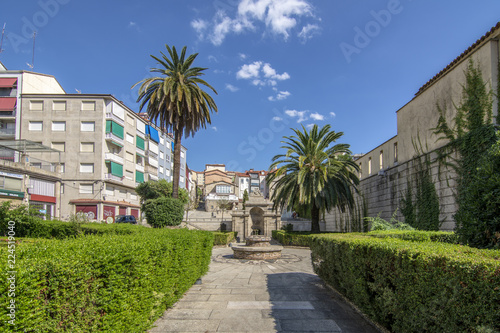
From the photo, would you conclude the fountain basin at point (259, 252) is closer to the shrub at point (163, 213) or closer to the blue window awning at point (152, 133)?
the shrub at point (163, 213)

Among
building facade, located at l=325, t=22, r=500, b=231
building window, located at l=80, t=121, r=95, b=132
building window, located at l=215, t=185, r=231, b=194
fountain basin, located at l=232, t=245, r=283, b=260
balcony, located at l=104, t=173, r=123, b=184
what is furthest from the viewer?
building window, located at l=215, t=185, r=231, b=194

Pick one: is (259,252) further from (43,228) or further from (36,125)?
(36,125)

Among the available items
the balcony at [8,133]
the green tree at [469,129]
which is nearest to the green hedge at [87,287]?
the green tree at [469,129]

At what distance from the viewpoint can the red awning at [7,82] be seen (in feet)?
124

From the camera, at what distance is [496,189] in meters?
5.24

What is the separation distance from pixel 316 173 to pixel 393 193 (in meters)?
4.84

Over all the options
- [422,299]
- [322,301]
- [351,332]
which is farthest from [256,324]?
[422,299]

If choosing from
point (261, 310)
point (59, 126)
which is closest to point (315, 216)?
point (261, 310)

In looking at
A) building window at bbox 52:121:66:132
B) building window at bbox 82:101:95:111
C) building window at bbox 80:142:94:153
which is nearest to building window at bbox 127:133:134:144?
building window at bbox 80:142:94:153

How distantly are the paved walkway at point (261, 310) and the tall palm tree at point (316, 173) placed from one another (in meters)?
12.1

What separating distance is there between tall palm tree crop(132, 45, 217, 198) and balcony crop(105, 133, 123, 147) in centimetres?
1865

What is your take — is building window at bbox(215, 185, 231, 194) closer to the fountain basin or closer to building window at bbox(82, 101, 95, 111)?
building window at bbox(82, 101, 95, 111)

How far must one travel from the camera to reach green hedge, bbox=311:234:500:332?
108 inches

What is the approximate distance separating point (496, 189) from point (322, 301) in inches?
161
